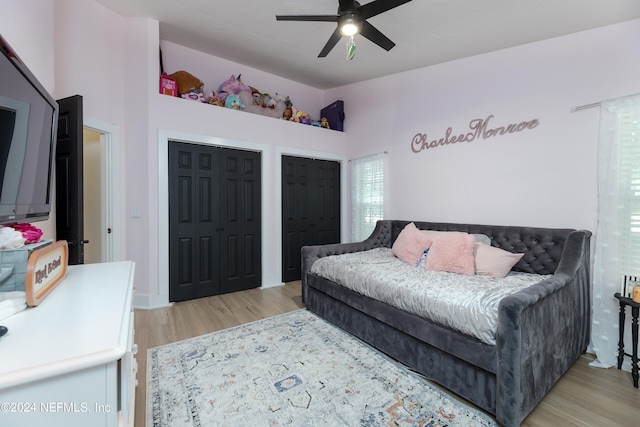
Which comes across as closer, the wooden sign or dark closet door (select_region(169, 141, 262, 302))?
the wooden sign

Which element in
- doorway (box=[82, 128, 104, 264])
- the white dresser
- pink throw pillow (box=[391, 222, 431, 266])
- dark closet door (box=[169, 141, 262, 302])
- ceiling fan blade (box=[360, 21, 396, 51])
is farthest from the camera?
doorway (box=[82, 128, 104, 264])

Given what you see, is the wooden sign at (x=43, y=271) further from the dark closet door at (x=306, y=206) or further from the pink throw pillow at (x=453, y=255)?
the dark closet door at (x=306, y=206)

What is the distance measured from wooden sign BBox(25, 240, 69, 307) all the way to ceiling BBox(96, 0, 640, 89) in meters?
2.54

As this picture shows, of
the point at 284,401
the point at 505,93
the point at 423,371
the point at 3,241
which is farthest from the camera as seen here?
the point at 505,93

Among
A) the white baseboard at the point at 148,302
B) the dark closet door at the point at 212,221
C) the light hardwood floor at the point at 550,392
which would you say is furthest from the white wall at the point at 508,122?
the white baseboard at the point at 148,302

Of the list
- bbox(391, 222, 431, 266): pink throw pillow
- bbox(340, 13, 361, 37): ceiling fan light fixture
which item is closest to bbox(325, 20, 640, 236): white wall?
bbox(391, 222, 431, 266): pink throw pillow

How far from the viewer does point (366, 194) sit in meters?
4.18

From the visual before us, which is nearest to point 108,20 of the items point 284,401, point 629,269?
point 284,401

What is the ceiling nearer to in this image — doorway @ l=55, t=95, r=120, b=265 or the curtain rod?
the curtain rod

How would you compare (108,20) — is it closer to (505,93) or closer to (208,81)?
(208,81)

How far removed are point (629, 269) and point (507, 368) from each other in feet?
4.80

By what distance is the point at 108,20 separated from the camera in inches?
111

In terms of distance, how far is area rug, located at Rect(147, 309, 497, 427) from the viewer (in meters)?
1.50

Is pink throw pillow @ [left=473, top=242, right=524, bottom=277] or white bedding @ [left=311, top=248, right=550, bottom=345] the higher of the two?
pink throw pillow @ [left=473, top=242, right=524, bottom=277]
